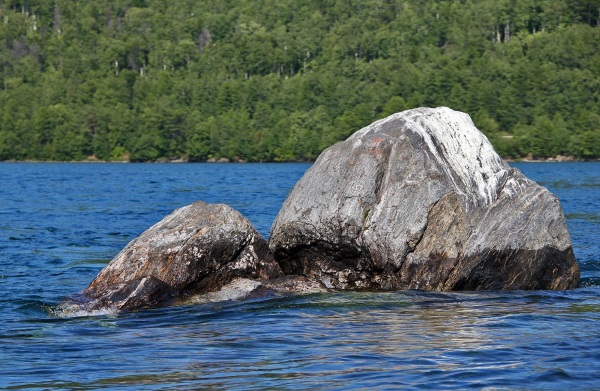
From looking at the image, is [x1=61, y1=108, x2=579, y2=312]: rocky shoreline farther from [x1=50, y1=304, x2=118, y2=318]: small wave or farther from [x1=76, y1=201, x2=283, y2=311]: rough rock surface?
[x1=50, y1=304, x2=118, y2=318]: small wave

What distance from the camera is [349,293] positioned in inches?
685

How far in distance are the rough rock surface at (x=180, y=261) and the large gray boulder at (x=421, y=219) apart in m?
1.00

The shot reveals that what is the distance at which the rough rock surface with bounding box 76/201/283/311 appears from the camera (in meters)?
Result: 16.5

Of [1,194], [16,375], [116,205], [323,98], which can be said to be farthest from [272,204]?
[323,98]

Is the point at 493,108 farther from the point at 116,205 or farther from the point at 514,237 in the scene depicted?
the point at 514,237

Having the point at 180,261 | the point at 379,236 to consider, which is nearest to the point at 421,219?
the point at 379,236

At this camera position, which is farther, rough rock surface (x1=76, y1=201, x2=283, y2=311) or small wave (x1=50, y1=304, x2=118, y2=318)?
rough rock surface (x1=76, y1=201, x2=283, y2=311)

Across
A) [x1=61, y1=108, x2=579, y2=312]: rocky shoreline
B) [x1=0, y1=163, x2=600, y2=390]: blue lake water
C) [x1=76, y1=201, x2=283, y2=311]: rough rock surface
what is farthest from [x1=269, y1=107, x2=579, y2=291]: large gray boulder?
[x1=76, y1=201, x2=283, y2=311]: rough rock surface

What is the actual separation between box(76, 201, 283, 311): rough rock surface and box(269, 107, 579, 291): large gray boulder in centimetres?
100

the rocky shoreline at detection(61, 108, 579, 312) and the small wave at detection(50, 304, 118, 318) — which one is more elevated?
the rocky shoreline at detection(61, 108, 579, 312)

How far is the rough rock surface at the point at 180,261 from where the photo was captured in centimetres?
1655

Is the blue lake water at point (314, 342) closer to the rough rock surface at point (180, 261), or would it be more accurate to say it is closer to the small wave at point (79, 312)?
the small wave at point (79, 312)

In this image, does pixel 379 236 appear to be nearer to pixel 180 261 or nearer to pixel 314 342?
pixel 180 261

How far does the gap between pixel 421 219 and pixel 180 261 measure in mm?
4095
